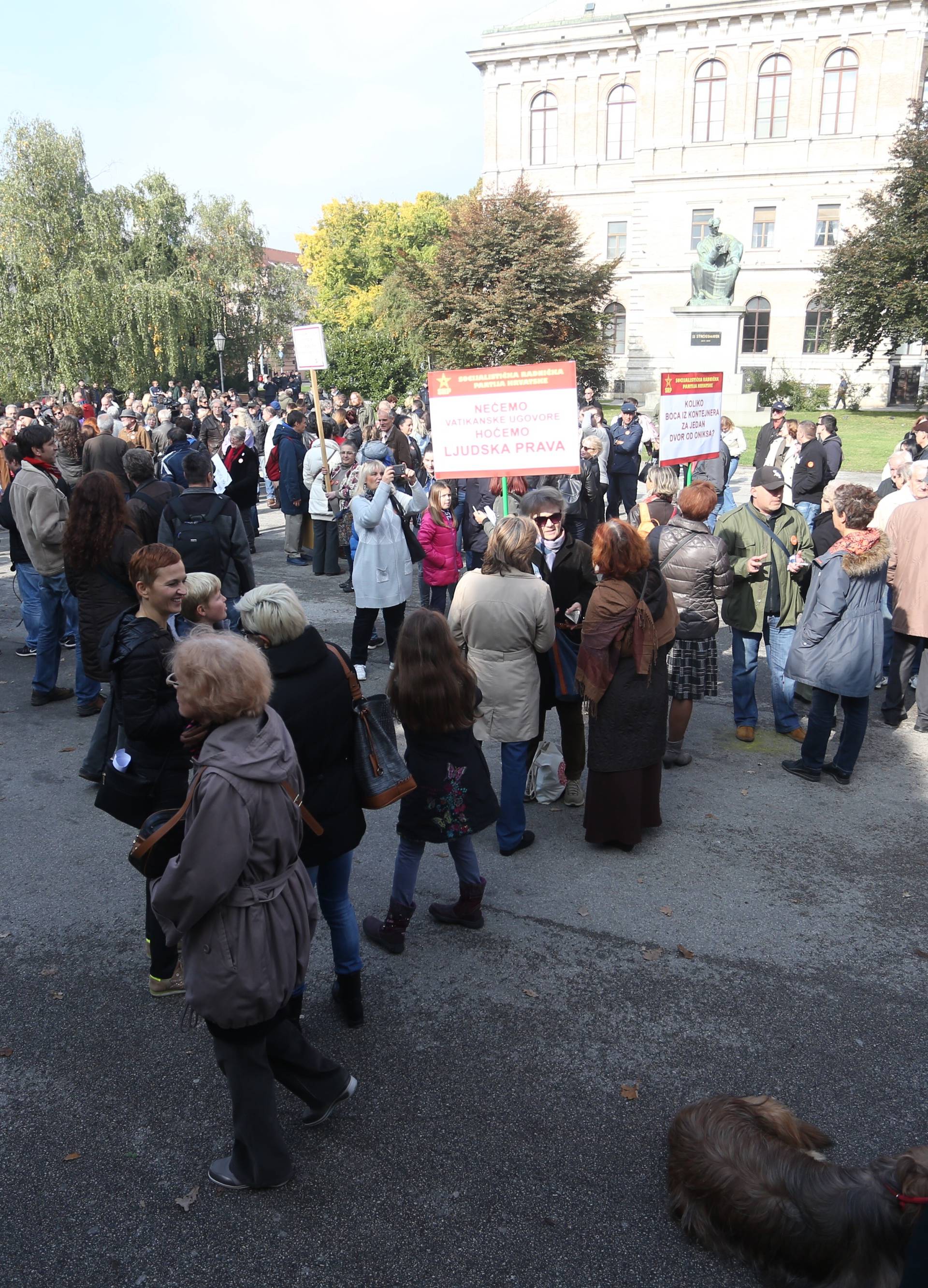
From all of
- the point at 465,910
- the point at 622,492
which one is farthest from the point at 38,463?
the point at 622,492

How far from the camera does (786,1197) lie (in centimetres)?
266

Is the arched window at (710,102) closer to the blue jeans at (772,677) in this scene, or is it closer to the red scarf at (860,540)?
the blue jeans at (772,677)

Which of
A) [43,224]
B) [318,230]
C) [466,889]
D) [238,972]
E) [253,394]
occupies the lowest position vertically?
[466,889]

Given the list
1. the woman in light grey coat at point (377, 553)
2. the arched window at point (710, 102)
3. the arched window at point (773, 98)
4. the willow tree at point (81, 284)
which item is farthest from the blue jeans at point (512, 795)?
the arched window at point (773, 98)

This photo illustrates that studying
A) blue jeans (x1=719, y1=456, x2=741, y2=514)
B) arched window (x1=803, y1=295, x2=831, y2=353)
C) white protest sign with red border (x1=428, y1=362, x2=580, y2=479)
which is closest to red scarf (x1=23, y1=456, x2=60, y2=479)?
white protest sign with red border (x1=428, y1=362, x2=580, y2=479)

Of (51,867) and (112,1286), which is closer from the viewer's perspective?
(112,1286)

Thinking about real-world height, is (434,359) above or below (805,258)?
below

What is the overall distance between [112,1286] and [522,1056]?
1.60 m

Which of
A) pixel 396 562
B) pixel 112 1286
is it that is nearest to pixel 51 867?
pixel 112 1286

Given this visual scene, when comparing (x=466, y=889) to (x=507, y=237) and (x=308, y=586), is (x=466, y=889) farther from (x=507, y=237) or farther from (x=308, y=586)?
(x=507, y=237)

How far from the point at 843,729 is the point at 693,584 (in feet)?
4.42

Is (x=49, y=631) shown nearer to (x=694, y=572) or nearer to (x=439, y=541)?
(x=439, y=541)

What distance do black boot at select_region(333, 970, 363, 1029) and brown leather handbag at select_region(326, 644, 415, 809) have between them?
2.32 feet

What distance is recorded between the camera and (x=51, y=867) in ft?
17.1
